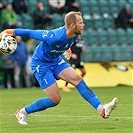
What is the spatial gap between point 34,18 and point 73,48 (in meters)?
4.25

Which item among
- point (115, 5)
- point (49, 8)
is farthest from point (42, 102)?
point (115, 5)

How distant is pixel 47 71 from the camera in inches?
392

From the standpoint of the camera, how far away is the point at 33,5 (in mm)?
24703

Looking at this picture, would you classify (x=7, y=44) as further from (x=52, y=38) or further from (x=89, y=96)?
(x=89, y=96)

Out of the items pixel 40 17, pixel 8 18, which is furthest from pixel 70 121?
pixel 40 17

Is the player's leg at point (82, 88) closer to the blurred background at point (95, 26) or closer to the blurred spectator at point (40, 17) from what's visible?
the blurred background at point (95, 26)

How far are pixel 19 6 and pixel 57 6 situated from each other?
2072 millimetres

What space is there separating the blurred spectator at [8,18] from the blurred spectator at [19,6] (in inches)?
33.7

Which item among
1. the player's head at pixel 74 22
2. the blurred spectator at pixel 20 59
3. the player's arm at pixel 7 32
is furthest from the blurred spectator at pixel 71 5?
the player's head at pixel 74 22

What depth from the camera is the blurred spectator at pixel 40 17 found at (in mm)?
23297

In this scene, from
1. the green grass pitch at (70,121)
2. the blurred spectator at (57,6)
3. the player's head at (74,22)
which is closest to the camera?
the green grass pitch at (70,121)

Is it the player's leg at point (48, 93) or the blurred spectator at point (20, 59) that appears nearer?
the player's leg at point (48, 93)

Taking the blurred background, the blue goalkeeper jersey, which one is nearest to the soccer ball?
the blue goalkeeper jersey

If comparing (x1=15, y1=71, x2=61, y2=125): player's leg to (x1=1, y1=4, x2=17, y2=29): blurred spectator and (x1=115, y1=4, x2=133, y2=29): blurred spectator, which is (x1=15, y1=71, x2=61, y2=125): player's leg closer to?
(x1=1, y1=4, x2=17, y2=29): blurred spectator
